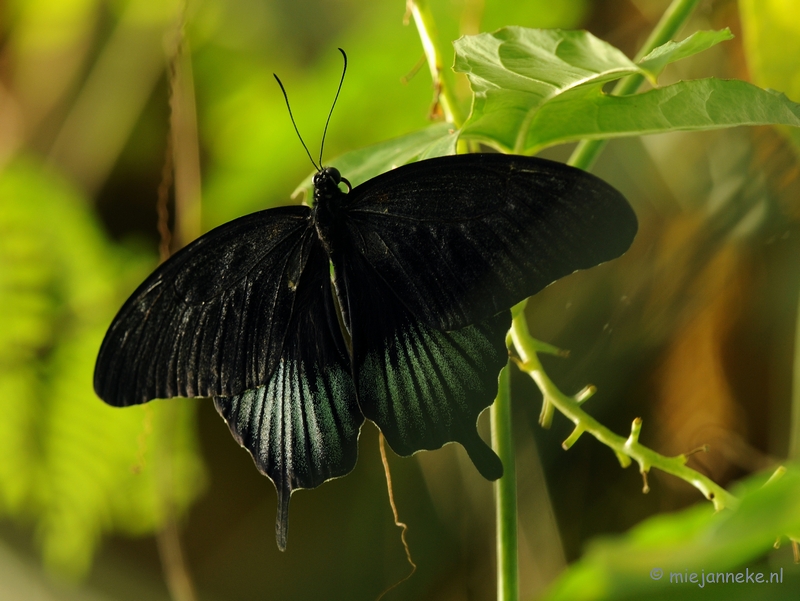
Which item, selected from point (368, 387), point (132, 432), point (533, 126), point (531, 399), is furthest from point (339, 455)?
point (132, 432)

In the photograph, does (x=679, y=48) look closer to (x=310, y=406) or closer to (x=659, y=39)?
(x=659, y=39)

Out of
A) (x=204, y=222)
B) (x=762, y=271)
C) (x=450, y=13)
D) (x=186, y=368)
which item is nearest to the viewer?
(x=186, y=368)

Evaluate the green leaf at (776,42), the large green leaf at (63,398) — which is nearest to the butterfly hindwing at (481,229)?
the green leaf at (776,42)

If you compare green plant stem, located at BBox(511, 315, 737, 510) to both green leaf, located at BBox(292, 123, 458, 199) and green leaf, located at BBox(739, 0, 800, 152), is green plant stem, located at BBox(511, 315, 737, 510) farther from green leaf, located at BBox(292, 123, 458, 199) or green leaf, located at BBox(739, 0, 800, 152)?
green leaf, located at BBox(739, 0, 800, 152)

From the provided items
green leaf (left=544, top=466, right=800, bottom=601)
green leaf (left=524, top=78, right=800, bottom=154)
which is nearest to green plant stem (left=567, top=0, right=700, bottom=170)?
green leaf (left=524, top=78, right=800, bottom=154)

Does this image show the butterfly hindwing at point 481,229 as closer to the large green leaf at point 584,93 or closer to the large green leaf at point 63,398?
the large green leaf at point 584,93

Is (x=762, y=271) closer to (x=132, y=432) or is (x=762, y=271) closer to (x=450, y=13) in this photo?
(x=450, y=13)
